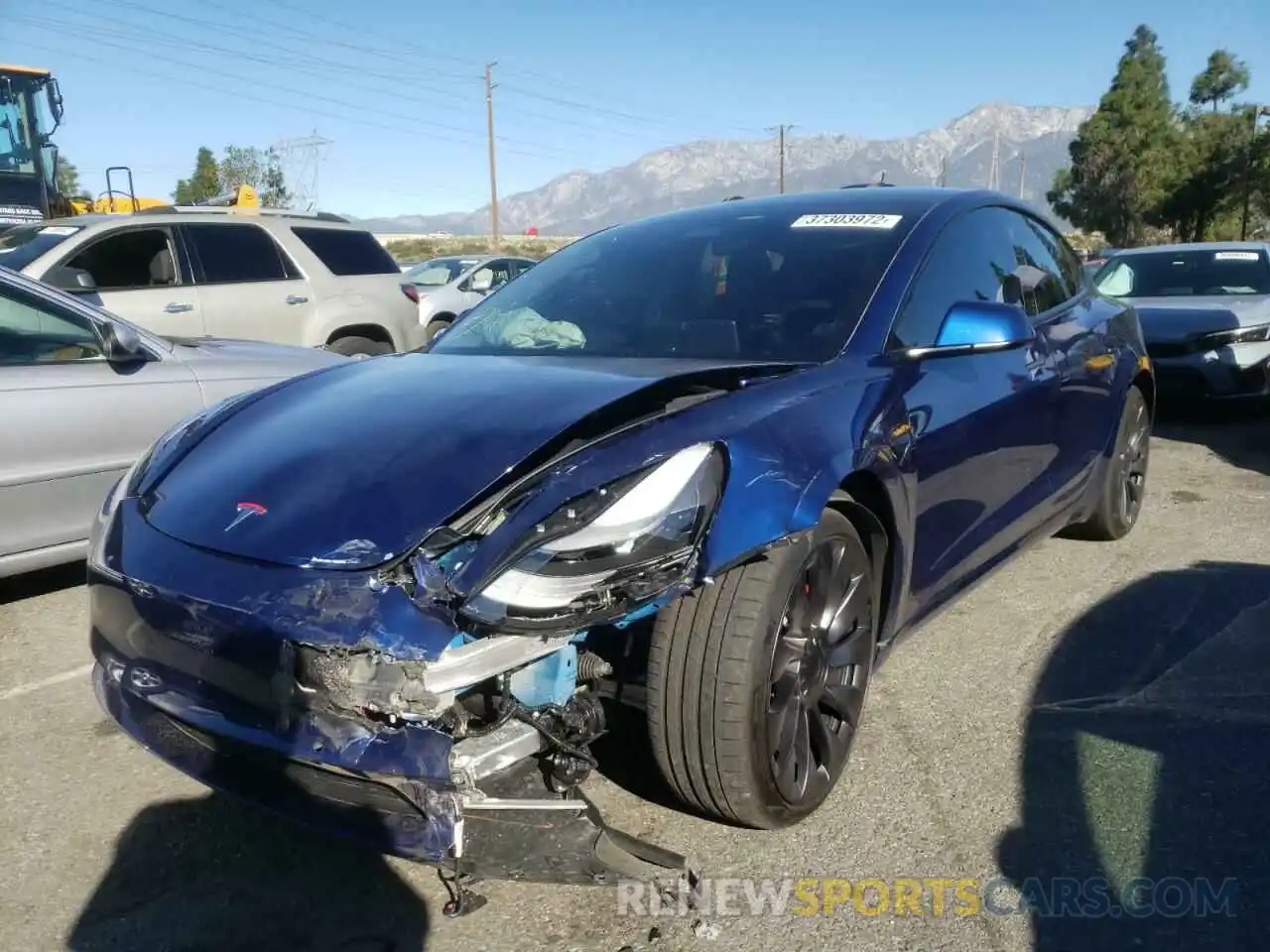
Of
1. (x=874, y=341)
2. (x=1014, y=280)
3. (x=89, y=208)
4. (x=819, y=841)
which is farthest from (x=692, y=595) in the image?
(x=89, y=208)

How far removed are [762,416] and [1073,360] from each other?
211cm

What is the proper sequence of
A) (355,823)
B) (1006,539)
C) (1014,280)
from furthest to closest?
(1014,280) → (1006,539) → (355,823)

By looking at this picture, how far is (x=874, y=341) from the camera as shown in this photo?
116 inches

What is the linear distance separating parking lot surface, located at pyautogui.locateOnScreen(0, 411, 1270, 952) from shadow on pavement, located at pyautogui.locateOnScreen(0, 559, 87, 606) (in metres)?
0.71

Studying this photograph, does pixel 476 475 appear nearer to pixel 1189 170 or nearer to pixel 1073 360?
pixel 1073 360

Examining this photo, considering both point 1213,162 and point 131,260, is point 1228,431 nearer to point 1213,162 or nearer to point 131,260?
point 131,260

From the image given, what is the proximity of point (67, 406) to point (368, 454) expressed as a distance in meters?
2.62

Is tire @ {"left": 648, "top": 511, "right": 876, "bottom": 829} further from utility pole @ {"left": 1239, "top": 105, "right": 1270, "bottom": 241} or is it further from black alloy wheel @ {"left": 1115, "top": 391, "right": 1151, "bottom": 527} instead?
utility pole @ {"left": 1239, "top": 105, "right": 1270, "bottom": 241}

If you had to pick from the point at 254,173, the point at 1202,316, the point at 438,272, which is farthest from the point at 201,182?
the point at 1202,316

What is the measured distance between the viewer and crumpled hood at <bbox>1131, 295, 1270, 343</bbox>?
814cm

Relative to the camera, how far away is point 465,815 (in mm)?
1977

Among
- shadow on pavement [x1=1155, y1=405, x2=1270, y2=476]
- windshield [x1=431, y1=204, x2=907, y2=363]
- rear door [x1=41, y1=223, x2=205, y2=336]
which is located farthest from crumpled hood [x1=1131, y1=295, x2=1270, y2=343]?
rear door [x1=41, y1=223, x2=205, y2=336]

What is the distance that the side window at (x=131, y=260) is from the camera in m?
7.31

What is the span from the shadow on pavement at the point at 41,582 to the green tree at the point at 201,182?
4207 cm
